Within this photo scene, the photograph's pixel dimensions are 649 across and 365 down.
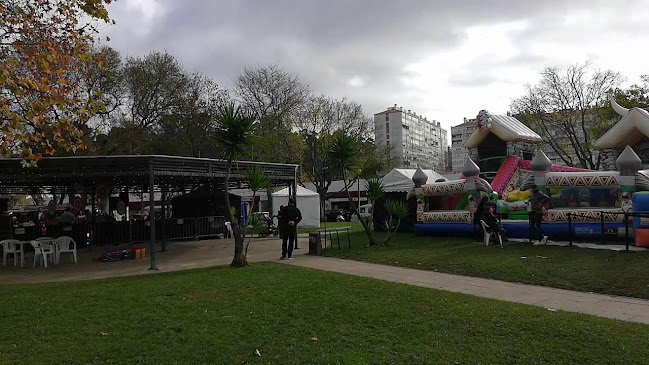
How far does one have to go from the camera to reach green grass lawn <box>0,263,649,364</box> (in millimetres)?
5008

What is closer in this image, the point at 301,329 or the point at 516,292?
the point at 301,329

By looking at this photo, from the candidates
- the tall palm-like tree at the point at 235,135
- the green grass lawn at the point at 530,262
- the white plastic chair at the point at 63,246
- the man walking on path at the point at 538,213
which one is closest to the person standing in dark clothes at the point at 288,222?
the green grass lawn at the point at 530,262

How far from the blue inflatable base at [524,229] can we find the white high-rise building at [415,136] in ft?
267

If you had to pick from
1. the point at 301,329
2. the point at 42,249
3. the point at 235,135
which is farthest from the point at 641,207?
the point at 42,249

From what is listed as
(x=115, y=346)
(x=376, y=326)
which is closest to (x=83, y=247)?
(x=115, y=346)

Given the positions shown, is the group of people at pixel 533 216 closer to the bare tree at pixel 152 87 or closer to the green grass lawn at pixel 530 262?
the green grass lawn at pixel 530 262

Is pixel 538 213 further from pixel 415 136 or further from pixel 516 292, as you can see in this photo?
pixel 415 136

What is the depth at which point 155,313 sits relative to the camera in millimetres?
6910

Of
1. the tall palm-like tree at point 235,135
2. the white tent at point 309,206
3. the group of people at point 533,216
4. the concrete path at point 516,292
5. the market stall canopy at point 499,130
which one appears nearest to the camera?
the concrete path at point 516,292

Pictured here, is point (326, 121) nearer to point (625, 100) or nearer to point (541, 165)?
point (625, 100)

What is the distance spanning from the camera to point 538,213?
47.6ft

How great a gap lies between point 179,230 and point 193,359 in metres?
17.1

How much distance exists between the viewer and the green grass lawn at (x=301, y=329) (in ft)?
16.4

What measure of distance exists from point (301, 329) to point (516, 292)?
4.35 m
